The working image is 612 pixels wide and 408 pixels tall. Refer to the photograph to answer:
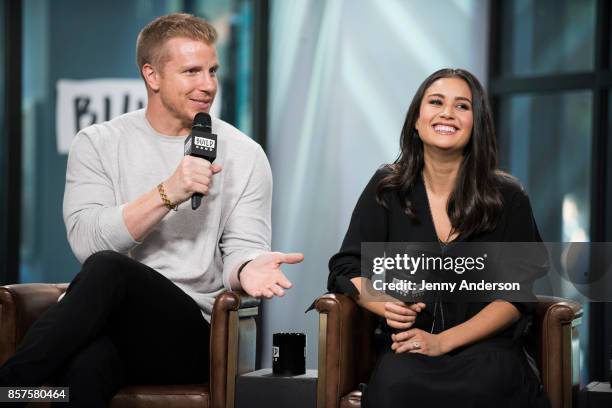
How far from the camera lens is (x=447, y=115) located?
283 cm

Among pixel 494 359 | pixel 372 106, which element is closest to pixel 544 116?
pixel 372 106

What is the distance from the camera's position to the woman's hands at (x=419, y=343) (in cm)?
260

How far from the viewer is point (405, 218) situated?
9.46 ft

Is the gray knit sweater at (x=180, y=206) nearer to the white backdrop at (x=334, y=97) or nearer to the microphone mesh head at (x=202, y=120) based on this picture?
the microphone mesh head at (x=202, y=120)

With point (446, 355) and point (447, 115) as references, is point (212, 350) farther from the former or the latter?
point (447, 115)

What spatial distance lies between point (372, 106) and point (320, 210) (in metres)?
0.66

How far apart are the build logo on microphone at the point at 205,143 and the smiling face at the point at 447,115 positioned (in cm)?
68

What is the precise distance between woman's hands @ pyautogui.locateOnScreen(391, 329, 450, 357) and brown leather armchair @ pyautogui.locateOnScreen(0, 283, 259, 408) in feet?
1.51

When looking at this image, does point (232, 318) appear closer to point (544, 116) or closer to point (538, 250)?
point (538, 250)

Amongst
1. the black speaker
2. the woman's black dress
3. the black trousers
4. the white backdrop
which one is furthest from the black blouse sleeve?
the white backdrop

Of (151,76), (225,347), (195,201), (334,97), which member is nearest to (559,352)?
(225,347)

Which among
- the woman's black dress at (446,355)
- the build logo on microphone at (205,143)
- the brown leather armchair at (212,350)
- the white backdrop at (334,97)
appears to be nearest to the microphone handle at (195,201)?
the build logo on microphone at (205,143)

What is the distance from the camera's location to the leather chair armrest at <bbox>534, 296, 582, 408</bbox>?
2.68 meters

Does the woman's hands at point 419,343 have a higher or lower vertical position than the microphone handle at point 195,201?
lower
